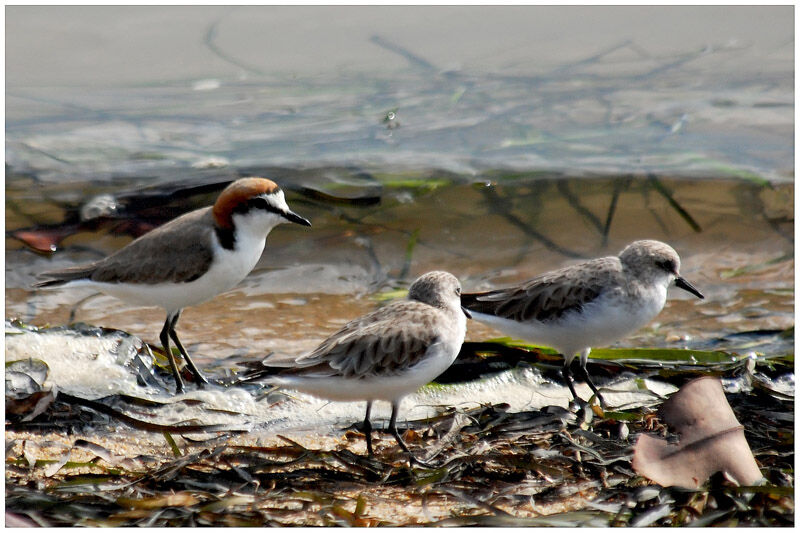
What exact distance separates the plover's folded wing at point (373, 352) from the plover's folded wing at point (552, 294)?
0.74 m

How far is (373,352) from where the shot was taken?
12.3 feet

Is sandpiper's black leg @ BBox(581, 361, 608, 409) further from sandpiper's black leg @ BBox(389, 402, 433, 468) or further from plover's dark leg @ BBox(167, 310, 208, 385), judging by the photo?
plover's dark leg @ BBox(167, 310, 208, 385)

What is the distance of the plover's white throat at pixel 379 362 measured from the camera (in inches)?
146

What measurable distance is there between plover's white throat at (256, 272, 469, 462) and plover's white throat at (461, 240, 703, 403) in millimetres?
610

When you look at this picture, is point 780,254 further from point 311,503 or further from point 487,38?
point 311,503

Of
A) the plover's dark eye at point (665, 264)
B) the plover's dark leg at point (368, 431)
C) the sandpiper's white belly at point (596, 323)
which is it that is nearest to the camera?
the plover's dark leg at point (368, 431)

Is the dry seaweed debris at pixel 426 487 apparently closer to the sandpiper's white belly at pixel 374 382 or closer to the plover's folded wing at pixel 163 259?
the sandpiper's white belly at pixel 374 382

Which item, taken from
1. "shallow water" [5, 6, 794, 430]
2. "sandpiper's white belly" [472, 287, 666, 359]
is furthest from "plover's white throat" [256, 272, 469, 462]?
"shallow water" [5, 6, 794, 430]

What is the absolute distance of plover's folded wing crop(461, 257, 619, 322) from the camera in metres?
4.30

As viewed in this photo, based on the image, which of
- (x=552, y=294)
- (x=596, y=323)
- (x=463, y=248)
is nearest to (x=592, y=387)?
(x=596, y=323)

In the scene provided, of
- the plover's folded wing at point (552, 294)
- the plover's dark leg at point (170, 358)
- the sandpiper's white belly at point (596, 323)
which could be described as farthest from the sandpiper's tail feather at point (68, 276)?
the sandpiper's white belly at point (596, 323)

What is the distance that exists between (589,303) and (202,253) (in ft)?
6.24

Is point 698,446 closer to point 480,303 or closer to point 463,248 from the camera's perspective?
point 480,303

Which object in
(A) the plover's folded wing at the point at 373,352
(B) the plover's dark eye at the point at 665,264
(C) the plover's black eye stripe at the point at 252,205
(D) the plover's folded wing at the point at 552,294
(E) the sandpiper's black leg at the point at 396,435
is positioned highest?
(C) the plover's black eye stripe at the point at 252,205
